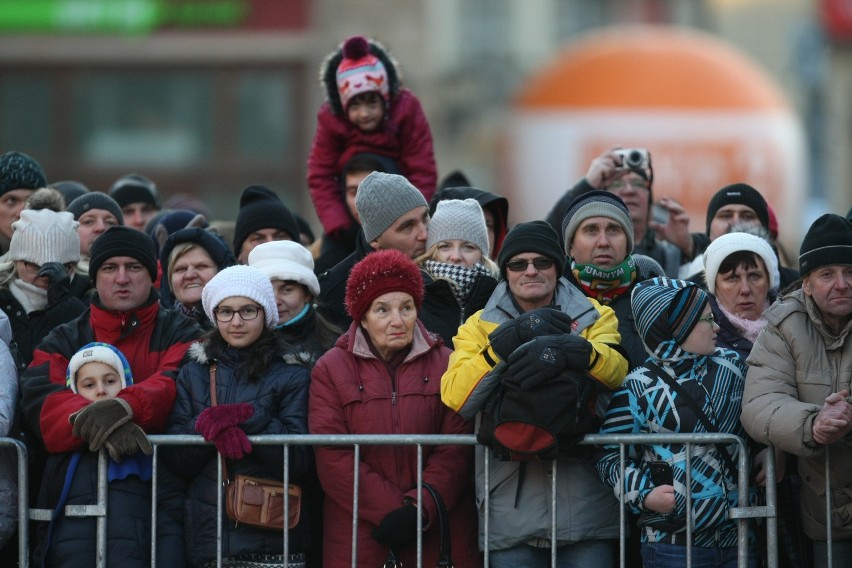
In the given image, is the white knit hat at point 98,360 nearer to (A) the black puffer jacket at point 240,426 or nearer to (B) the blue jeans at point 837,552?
Result: (A) the black puffer jacket at point 240,426

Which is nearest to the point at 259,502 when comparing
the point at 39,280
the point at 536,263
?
the point at 536,263

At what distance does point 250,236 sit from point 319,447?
68.7 inches

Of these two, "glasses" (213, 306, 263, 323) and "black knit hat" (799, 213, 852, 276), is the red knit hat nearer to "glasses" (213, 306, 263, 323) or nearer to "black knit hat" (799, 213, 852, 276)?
"glasses" (213, 306, 263, 323)

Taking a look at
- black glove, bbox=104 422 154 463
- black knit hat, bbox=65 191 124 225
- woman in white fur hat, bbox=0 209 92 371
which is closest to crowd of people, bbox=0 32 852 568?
black glove, bbox=104 422 154 463

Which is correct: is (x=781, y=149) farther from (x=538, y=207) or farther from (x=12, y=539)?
(x=12, y=539)

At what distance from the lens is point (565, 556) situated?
5516 mm

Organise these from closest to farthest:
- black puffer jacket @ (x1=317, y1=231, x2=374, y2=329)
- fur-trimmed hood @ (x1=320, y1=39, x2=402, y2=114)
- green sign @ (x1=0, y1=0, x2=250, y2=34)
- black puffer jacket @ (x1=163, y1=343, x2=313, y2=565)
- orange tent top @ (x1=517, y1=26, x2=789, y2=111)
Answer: black puffer jacket @ (x1=163, y1=343, x2=313, y2=565)
black puffer jacket @ (x1=317, y1=231, x2=374, y2=329)
fur-trimmed hood @ (x1=320, y1=39, x2=402, y2=114)
orange tent top @ (x1=517, y1=26, x2=789, y2=111)
green sign @ (x1=0, y1=0, x2=250, y2=34)

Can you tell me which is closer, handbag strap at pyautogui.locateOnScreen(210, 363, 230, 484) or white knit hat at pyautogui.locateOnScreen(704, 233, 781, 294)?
handbag strap at pyautogui.locateOnScreen(210, 363, 230, 484)

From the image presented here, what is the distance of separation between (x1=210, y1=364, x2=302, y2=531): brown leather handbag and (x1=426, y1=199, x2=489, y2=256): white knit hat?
4.58 ft

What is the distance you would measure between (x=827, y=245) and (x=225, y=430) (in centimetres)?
246

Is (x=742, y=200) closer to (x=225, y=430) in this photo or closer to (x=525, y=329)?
(x=525, y=329)

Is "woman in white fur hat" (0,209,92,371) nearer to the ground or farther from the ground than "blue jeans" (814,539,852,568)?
farther from the ground

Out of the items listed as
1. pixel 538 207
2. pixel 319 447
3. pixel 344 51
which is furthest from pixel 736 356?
pixel 538 207

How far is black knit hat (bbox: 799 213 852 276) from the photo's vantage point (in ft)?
18.0
